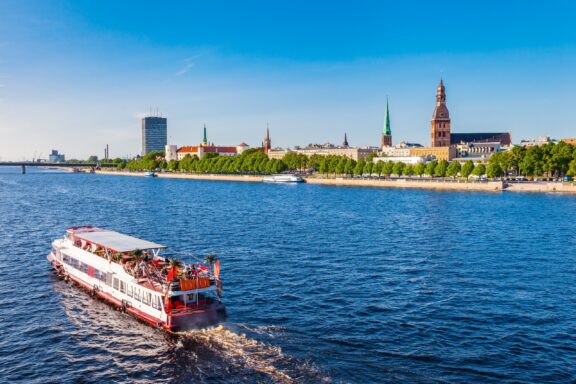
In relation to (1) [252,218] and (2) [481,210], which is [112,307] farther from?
(2) [481,210]

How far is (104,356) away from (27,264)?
27.3 meters

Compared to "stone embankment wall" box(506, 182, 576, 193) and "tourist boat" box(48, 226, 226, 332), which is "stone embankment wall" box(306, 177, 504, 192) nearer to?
"stone embankment wall" box(506, 182, 576, 193)

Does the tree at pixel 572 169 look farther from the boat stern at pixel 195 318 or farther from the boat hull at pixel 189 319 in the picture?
the boat stern at pixel 195 318

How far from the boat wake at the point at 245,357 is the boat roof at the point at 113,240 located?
34.0ft

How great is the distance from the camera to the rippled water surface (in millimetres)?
27328

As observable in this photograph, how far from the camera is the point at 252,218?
86.1 m

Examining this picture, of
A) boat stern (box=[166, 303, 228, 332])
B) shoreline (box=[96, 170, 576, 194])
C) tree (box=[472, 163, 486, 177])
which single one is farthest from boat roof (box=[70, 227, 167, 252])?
tree (box=[472, 163, 486, 177])

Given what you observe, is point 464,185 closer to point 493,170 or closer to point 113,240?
point 493,170

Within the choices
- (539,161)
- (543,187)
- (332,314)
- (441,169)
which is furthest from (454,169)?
(332,314)

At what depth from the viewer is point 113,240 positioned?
4381cm

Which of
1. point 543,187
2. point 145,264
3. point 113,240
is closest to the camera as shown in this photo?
point 145,264

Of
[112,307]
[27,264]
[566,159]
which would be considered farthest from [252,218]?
[566,159]

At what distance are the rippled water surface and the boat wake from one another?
10 cm

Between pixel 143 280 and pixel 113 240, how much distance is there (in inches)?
375
